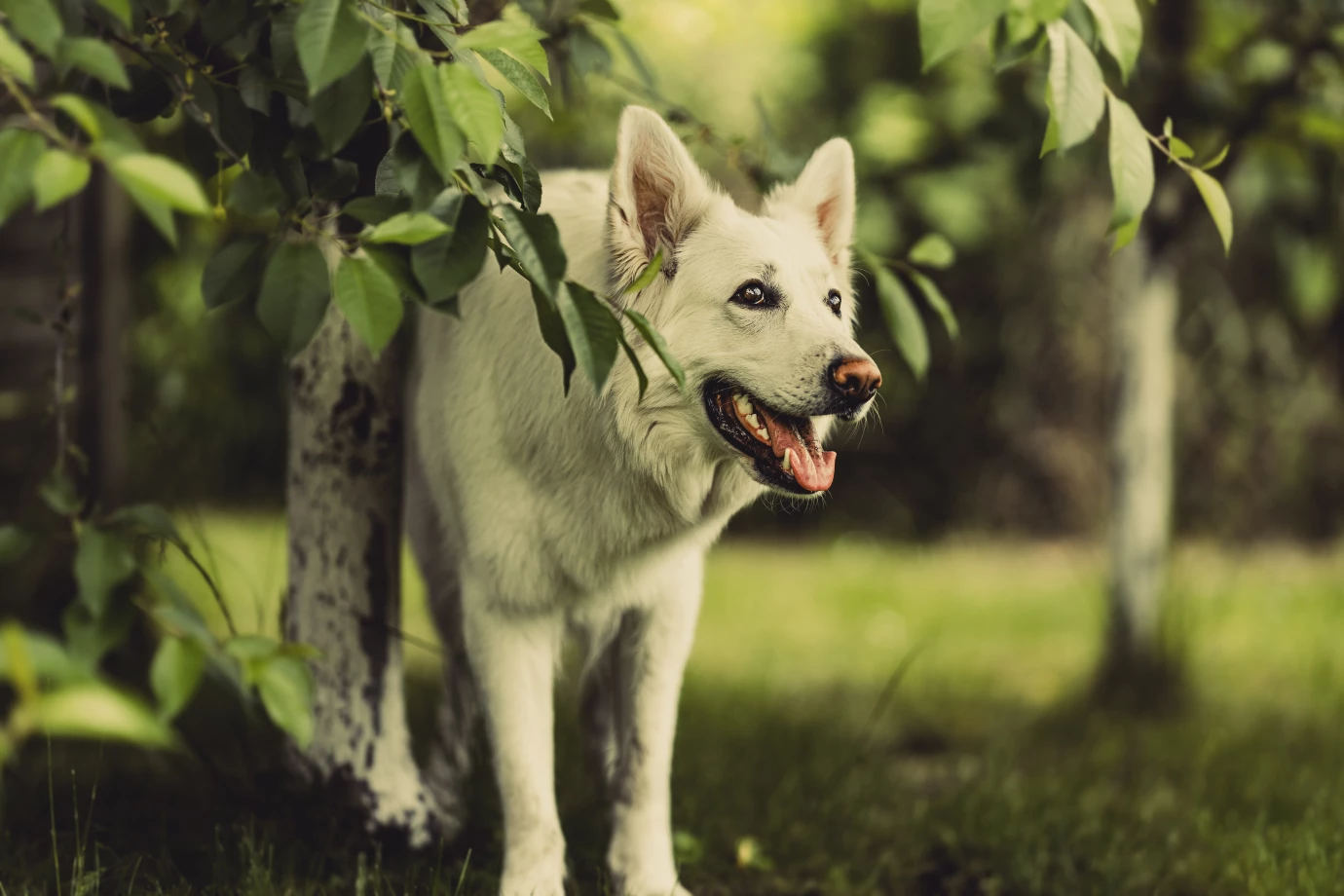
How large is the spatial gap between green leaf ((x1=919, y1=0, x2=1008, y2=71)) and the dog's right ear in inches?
22.4

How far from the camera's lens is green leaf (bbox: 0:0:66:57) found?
1259 millimetres

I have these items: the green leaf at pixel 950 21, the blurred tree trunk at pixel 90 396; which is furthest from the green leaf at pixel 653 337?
the blurred tree trunk at pixel 90 396

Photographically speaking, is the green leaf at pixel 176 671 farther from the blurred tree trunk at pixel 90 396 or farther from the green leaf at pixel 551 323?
the blurred tree trunk at pixel 90 396

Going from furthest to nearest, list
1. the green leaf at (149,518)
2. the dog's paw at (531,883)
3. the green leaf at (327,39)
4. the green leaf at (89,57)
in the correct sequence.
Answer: the dog's paw at (531,883)
the green leaf at (149,518)
the green leaf at (327,39)
the green leaf at (89,57)

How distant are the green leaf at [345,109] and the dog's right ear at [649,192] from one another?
65 cm

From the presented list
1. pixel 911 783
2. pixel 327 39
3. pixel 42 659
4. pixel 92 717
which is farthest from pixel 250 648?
pixel 911 783

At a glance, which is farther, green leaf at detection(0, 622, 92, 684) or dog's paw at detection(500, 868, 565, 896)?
dog's paw at detection(500, 868, 565, 896)

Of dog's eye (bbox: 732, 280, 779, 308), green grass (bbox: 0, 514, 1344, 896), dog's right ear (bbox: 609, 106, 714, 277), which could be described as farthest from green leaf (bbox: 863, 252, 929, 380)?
green grass (bbox: 0, 514, 1344, 896)

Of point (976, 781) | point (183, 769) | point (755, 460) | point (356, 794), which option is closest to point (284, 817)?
point (356, 794)

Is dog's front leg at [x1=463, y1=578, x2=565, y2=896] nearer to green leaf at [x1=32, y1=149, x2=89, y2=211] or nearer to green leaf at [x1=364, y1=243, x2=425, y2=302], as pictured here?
green leaf at [x1=364, y1=243, x2=425, y2=302]

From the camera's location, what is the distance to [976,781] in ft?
10.4

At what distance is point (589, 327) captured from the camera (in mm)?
1534

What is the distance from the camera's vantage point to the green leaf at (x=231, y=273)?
5.10 feet

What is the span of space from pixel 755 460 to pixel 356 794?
1.14 metres
